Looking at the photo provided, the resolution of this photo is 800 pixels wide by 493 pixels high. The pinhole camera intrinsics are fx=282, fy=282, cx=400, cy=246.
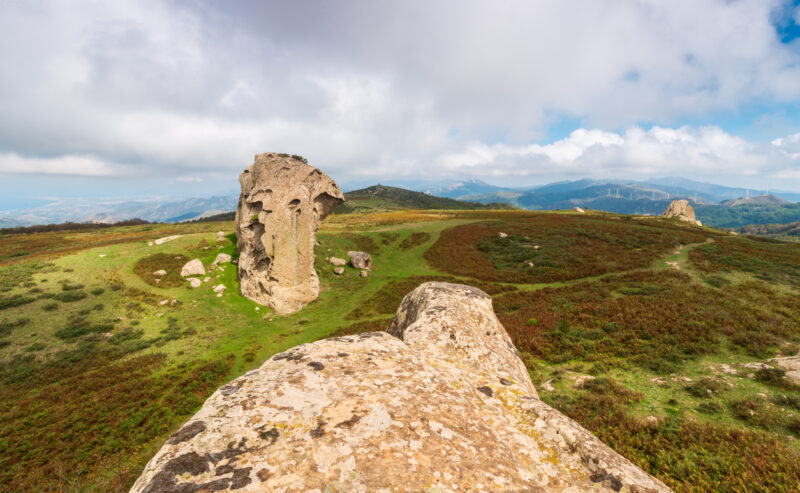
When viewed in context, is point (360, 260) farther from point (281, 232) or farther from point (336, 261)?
point (281, 232)

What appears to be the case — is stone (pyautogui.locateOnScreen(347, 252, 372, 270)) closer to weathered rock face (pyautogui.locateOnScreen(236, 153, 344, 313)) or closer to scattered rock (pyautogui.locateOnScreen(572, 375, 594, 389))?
weathered rock face (pyautogui.locateOnScreen(236, 153, 344, 313))

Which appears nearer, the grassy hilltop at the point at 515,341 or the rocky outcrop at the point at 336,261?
the grassy hilltop at the point at 515,341

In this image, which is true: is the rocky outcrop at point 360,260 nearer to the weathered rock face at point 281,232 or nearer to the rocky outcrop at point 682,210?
the weathered rock face at point 281,232

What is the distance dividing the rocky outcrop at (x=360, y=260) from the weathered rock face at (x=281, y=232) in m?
8.17

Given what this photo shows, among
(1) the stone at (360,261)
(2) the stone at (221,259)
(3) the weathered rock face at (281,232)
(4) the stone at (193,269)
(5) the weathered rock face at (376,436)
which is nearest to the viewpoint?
(5) the weathered rock face at (376,436)

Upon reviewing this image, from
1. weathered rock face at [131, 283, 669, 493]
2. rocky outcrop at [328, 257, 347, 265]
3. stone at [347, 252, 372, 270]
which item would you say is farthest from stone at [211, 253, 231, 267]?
weathered rock face at [131, 283, 669, 493]

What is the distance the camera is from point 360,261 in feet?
123

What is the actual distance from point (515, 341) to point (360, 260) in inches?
950

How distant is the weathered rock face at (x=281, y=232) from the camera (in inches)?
1070

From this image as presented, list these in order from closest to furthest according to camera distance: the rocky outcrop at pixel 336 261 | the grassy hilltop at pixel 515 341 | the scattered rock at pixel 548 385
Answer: the grassy hilltop at pixel 515 341, the scattered rock at pixel 548 385, the rocky outcrop at pixel 336 261

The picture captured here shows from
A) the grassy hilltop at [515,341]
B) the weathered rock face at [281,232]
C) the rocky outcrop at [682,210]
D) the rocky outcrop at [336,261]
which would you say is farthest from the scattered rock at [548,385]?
the rocky outcrop at [682,210]

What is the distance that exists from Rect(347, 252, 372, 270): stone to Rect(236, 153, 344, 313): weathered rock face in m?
8.17

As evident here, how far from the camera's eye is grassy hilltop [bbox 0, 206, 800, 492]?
9.34 metres

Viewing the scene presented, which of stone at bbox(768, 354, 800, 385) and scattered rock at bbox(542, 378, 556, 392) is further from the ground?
stone at bbox(768, 354, 800, 385)
